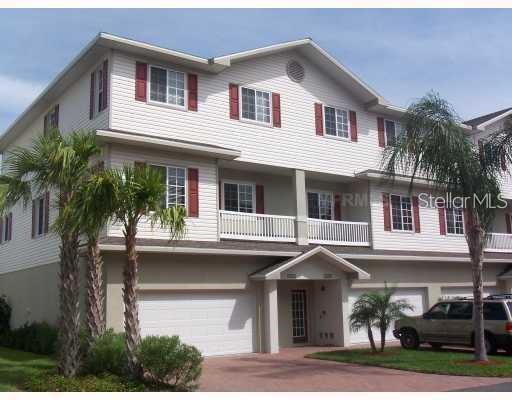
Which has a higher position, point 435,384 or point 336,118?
point 336,118

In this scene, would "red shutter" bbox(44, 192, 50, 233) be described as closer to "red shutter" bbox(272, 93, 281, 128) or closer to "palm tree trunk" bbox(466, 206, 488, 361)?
"red shutter" bbox(272, 93, 281, 128)

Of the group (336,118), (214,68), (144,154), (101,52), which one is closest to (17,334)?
(144,154)

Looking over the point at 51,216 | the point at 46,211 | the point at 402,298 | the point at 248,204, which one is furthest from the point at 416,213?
the point at 46,211

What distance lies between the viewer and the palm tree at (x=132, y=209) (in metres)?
12.2

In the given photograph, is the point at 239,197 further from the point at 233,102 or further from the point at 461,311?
the point at 461,311

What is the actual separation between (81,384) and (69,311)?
5.75 ft

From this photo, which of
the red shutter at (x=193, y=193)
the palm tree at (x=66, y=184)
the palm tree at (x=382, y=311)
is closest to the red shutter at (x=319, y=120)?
the red shutter at (x=193, y=193)

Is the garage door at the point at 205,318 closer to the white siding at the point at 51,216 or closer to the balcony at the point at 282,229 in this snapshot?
the balcony at the point at 282,229

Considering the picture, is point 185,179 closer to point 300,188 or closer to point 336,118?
point 300,188

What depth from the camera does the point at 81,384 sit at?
38.4ft

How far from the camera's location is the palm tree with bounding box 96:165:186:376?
12164mm

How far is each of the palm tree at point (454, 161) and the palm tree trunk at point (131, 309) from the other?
7.84 metres
